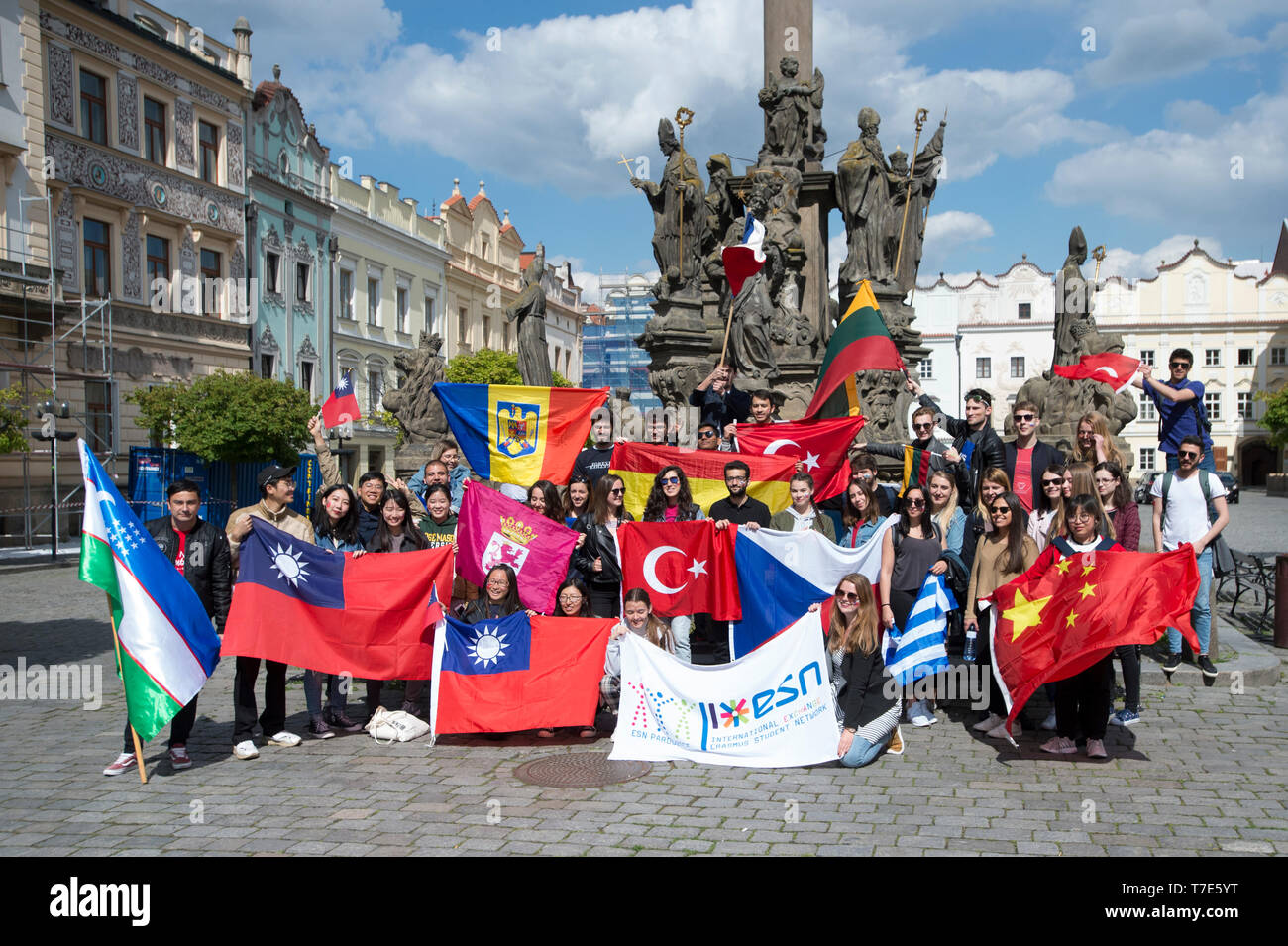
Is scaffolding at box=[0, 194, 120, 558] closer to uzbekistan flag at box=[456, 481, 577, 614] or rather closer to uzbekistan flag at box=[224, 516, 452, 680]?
uzbekistan flag at box=[456, 481, 577, 614]

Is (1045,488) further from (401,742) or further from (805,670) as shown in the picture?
(401,742)

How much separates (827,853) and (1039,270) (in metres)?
70.7

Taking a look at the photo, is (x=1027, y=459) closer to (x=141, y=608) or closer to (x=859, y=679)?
(x=859, y=679)

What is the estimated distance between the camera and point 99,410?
3172cm

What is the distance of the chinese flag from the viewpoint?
651cm

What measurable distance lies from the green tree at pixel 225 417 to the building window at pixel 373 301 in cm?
1986

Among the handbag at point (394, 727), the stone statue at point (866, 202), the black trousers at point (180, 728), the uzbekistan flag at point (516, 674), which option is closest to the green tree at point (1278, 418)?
the stone statue at point (866, 202)

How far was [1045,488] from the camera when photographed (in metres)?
7.88

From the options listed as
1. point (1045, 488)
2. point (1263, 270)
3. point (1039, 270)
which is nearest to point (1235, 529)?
point (1045, 488)

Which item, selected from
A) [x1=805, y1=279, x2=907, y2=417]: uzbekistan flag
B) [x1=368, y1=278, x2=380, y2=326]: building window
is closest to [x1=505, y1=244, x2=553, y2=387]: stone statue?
[x1=805, y1=279, x2=907, y2=417]: uzbekistan flag

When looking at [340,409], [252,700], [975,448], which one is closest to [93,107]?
[340,409]

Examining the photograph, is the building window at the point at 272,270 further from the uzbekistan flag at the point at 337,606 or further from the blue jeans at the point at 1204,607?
the blue jeans at the point at 1204,607

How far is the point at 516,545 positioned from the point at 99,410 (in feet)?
91.5

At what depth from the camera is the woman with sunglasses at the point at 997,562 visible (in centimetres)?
719
